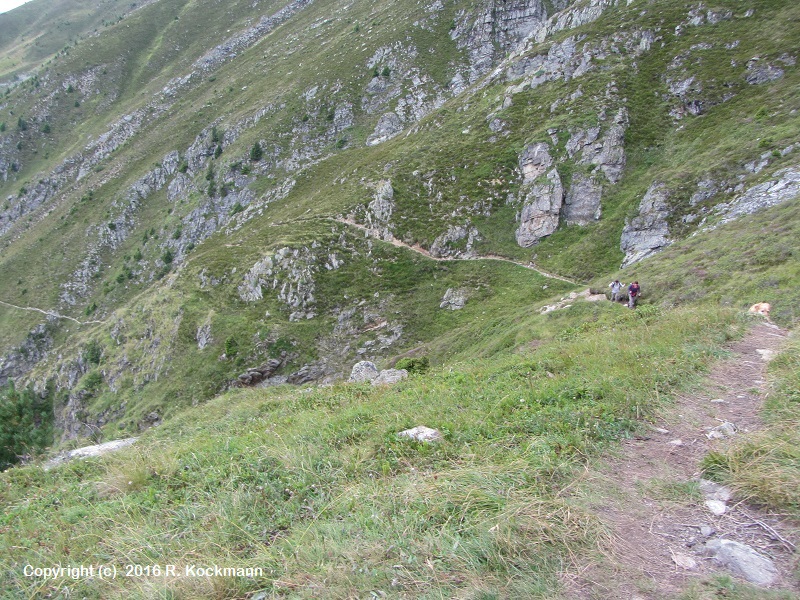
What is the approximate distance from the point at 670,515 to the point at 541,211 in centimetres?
4067

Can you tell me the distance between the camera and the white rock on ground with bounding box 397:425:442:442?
684 cm

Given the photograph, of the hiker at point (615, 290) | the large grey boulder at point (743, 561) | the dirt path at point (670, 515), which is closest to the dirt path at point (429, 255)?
the hiker at point (615, 290)

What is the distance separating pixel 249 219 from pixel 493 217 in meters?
40.9

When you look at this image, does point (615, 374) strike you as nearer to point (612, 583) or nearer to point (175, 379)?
point (612, 583)

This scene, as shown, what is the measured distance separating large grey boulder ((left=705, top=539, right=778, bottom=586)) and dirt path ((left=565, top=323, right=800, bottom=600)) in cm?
6

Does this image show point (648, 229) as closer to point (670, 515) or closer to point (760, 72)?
point (760, 72)

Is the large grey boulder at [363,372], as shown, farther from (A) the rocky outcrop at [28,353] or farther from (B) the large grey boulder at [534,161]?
(A) the rocky outcrop at [28,353]

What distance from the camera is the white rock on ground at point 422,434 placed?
684 cm

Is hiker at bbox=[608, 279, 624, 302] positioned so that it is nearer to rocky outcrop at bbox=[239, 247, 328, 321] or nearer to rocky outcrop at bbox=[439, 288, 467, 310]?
Answer: rocky outcrop at bbox=[439, 288, 467, 310]

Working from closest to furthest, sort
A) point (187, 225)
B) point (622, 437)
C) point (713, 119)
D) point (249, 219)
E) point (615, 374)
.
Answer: point (622, 437) < point (615, 374) < point (713, 119) < point (249, 219) < point (187, 225)

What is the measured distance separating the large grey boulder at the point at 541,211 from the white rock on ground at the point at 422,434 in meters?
36.8

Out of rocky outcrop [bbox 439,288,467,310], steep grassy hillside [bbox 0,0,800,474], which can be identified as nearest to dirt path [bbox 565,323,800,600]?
steep grassy hillside [bbox 0,0,800,474]

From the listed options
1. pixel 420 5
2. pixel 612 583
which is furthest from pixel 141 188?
pixel 612 583

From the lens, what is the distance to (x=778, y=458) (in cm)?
454
